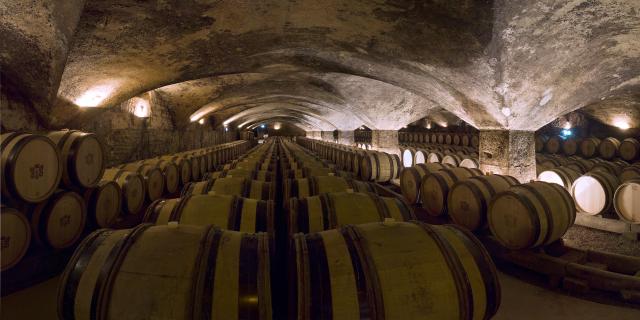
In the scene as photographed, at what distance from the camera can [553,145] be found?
10320mm

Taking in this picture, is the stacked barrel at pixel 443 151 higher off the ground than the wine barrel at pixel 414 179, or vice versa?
the stacked barrel at pixel 443 151

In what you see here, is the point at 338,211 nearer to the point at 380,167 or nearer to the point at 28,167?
the point at 28,167

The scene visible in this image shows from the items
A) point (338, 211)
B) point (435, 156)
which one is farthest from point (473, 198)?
point (435, 156)

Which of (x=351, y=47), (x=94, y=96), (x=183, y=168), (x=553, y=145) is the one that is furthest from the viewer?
(x=553, y=145)

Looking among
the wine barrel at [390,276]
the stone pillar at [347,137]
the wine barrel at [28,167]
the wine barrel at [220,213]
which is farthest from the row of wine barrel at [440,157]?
the stone pillar at [347,137]

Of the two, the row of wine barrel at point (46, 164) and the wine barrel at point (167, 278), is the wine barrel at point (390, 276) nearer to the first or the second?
the wine barrel at point (167, 278)

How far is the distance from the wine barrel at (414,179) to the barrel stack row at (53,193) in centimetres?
477

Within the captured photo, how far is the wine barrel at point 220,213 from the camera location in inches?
106

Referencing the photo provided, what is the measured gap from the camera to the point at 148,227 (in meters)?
1.83

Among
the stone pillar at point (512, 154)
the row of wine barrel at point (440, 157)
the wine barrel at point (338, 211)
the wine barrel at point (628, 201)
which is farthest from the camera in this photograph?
the row of wine barrel at point (440, 157)

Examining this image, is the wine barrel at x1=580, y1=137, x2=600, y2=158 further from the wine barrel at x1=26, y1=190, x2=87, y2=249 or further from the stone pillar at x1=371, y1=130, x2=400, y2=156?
the wine barrel at x1=26, y1=190, x2=87, y2=249

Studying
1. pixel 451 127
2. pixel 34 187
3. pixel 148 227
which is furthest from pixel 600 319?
pixel 451 127

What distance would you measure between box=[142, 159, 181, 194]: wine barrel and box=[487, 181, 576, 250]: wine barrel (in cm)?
612

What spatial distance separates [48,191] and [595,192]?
7871mm
